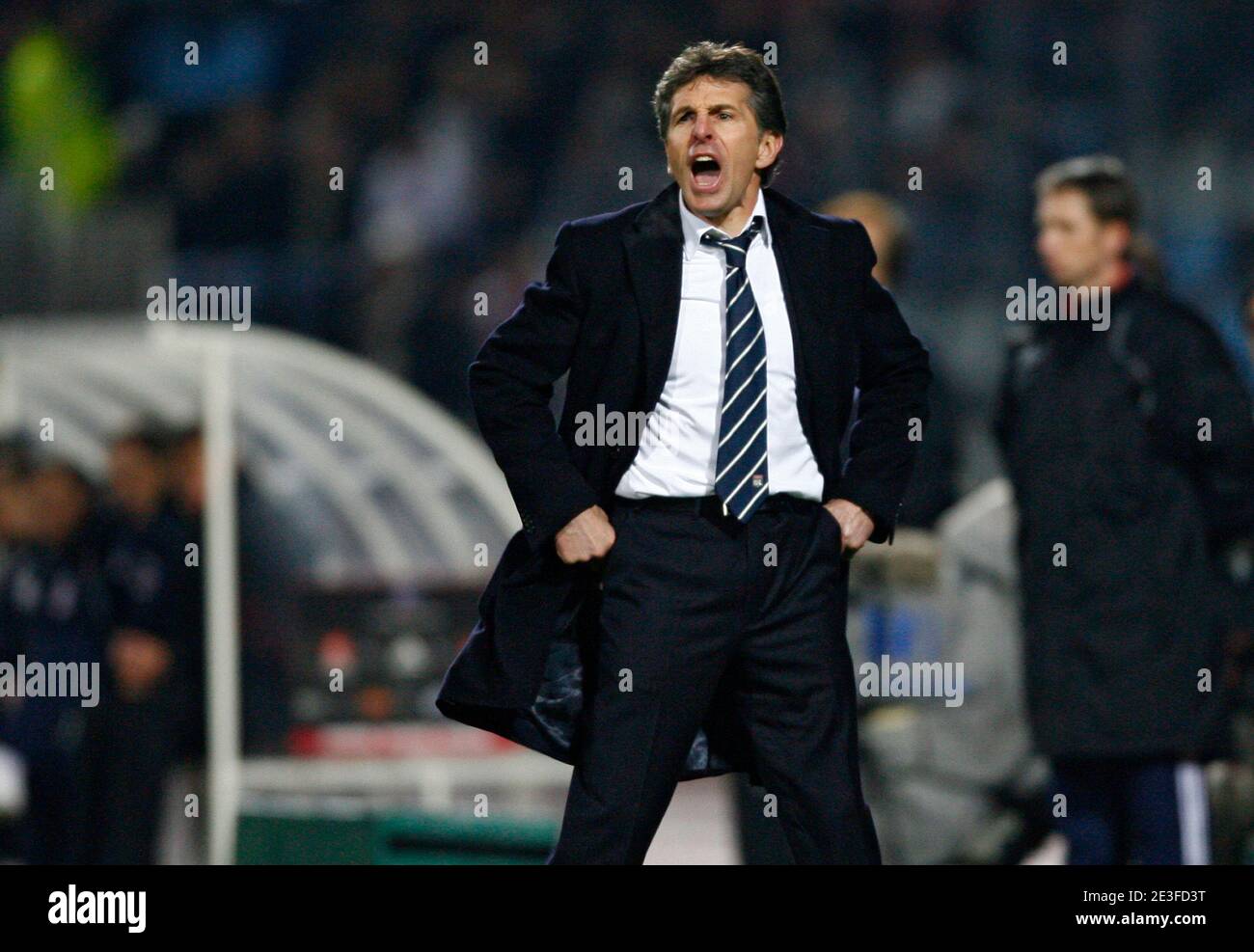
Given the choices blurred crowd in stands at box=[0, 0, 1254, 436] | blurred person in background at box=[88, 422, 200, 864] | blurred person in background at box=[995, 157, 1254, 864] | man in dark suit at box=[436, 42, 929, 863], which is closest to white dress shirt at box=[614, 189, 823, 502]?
man in dark suit at box=[436, 42, 929, 863]

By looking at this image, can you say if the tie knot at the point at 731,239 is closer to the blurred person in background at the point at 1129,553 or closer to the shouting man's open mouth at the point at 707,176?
the shouting man's open mouth at the point at 707,176

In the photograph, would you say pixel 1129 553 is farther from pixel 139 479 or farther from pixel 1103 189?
pixel 139 479

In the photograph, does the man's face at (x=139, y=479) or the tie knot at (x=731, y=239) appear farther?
the man's face at (x=139, y=479)

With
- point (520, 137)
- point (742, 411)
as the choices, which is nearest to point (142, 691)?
point (742, 411)

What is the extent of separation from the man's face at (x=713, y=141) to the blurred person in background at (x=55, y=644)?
5183 mm

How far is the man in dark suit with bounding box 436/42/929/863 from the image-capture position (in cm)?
462

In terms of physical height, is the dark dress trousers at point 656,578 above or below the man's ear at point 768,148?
below

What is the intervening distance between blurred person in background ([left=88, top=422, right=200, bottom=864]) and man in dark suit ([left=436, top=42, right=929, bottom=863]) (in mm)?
4578

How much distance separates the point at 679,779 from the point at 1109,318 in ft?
7.49

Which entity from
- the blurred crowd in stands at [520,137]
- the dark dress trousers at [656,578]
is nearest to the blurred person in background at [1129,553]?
the dark dress trousers at [656,578]

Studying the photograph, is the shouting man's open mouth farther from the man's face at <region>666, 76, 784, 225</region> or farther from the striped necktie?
the striped necktie

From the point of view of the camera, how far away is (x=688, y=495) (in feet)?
15.2

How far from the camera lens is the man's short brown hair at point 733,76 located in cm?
469
